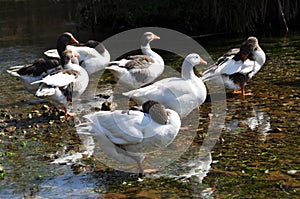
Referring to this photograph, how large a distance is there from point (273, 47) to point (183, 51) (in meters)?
2.93

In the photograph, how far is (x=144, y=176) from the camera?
688 cm

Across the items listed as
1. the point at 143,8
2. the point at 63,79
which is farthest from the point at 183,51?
the point at 63,79

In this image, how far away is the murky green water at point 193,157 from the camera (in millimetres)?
6352

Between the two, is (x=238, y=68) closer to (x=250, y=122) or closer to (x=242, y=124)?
(x=250, y=122)

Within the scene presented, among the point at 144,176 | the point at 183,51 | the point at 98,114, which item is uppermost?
the point at 98,114

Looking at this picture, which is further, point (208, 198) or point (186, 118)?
point (186, 118)

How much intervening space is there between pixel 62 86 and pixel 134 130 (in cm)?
360

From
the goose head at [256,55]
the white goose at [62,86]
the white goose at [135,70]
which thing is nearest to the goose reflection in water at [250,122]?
the goose head at [256,55]

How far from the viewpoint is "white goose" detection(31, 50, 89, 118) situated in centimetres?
969

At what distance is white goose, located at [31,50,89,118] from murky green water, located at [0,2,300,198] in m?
0.43

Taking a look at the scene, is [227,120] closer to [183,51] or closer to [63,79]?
[63,79]

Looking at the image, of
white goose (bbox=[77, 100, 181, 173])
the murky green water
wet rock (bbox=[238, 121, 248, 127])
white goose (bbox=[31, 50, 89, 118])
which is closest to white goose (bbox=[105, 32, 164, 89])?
white goose (bbox=[31, 50, 89, 118])

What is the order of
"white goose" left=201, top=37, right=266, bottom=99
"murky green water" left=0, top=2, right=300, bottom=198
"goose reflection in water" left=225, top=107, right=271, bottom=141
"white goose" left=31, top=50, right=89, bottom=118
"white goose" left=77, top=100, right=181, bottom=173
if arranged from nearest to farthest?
1. "murky green water" left=0, top=2, right=300, bottom=198
2. "white goose" left=77, top=100, right=181, bottom=173
3. "goose reflection in water" left=225, top=107, right=271, bottom=141
4. "white goose" left=31, top=50, right=89, bottom=118
5. "white goose" left=201, top=37, right=266, bottom=99

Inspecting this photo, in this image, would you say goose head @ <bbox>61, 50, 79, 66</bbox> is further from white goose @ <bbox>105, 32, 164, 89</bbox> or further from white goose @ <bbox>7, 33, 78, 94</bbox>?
white goose @ <bbox>105, 32, 164, 89</bbox>
